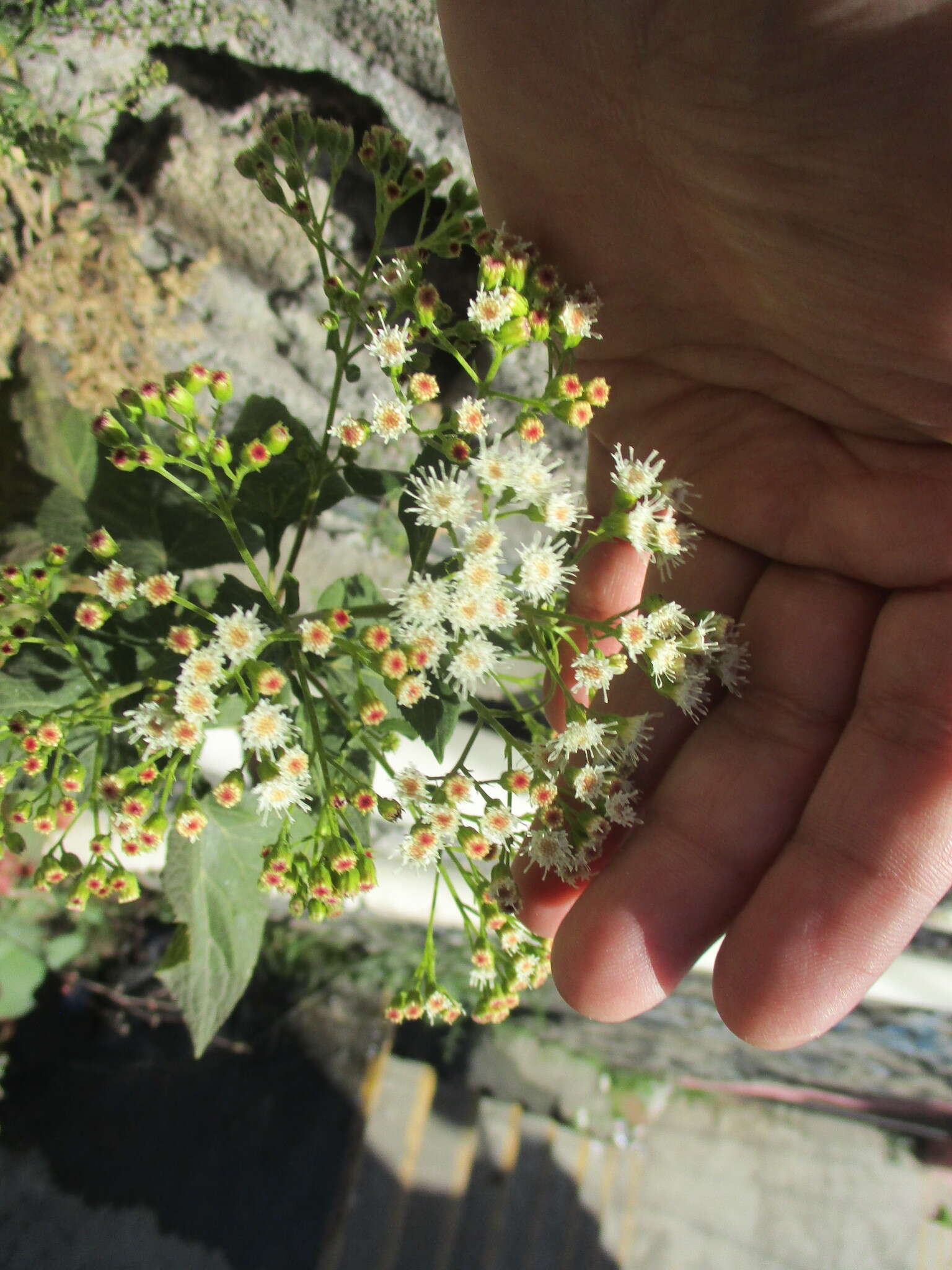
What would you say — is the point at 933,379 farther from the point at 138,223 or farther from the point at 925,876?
the point at 138,223

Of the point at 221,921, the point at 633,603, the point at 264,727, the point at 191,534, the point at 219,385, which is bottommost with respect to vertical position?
the point at 221,921

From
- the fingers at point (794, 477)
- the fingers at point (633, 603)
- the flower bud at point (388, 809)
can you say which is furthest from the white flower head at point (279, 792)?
the fingers at point (794, 477)

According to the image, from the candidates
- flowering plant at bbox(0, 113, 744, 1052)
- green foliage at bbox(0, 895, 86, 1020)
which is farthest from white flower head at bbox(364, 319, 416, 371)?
green foliage at bbox(0, 895, 86, 1020)

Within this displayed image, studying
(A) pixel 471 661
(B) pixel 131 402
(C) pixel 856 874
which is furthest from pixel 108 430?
(C) pixel 856 874

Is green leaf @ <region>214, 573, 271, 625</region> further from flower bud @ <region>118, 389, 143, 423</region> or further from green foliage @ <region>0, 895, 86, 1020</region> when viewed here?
green foliage @ <region>0, 895, 86, 1020</region>

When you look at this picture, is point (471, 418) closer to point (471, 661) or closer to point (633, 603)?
point (471, 661)

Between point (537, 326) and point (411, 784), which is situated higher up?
point (537, 326)

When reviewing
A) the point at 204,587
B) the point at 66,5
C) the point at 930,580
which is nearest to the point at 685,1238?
the point at 930,580
